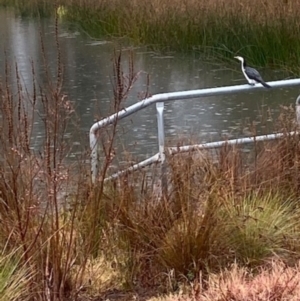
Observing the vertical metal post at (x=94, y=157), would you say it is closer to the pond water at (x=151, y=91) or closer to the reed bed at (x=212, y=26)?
the pond water at (x=151, y=91)

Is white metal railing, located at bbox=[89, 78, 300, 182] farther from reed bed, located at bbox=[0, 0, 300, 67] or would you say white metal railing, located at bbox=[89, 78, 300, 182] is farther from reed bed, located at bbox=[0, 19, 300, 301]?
reed bed, located at bbox=[0, 0, 300, 67]

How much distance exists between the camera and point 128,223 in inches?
170

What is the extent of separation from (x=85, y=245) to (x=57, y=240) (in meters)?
0.30

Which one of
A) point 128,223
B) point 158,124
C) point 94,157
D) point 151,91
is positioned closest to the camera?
point 128,223

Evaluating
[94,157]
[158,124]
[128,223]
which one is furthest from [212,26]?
[128,223]

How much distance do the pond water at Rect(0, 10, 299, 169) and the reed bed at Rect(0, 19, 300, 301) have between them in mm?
487

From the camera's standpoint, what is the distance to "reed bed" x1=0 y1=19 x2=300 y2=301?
390cm

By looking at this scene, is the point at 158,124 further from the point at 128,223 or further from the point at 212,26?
the point at 212,26

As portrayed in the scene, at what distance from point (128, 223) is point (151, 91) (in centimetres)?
779

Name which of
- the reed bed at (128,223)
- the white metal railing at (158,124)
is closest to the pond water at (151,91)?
the white metal railing at (158,124)

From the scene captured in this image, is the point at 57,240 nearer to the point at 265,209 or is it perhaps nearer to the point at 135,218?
the point at 135,218

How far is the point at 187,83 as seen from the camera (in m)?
12.9

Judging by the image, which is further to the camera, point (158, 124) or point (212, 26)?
point (212, 26)

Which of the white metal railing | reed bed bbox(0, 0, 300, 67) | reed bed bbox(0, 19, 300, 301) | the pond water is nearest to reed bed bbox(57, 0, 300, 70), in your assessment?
reed bed bbox(0, 0, 300, 67)
